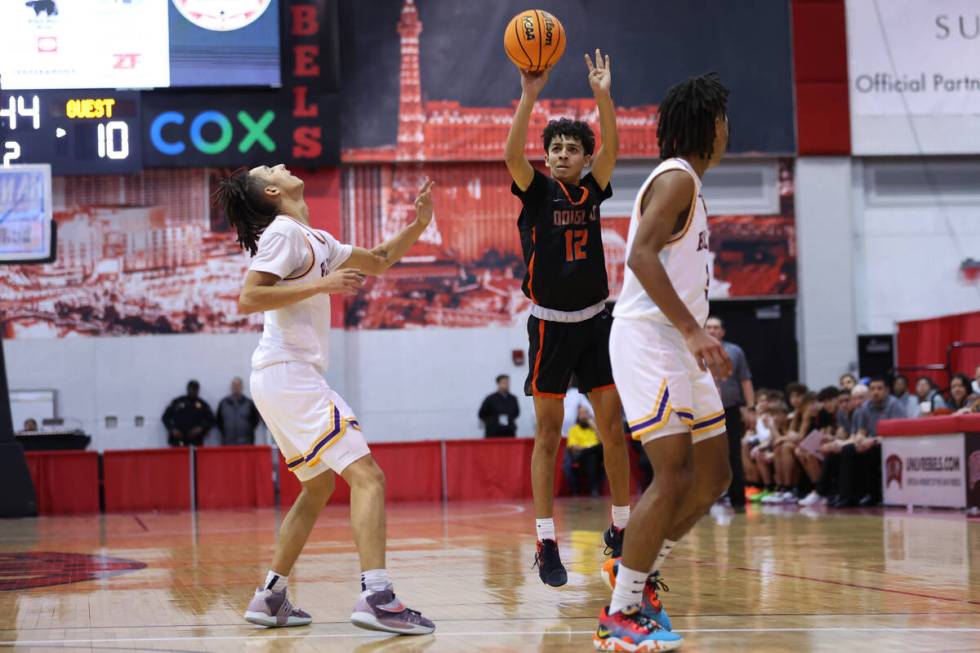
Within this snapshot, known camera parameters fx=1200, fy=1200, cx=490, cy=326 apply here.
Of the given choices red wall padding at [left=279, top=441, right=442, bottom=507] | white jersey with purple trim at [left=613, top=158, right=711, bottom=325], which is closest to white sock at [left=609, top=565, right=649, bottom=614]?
white jersey with purple trim at [left=613, top=158, right=711, bottom=325]

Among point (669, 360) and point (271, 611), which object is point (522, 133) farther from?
point (271, 611)

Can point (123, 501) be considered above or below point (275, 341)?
below

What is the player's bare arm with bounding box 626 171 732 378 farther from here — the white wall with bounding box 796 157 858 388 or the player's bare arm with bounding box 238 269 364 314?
the white wall with bounding box 796 157 858 388

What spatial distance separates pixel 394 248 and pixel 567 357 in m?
1.06

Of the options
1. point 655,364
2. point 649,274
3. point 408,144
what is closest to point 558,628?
point 655,364

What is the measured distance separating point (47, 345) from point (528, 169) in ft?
55.6

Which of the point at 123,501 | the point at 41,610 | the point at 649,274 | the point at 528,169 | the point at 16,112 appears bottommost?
the point at 123,501

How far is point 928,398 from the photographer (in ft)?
46.4

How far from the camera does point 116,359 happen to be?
819 inches

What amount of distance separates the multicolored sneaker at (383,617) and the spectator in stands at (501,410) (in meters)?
15.7

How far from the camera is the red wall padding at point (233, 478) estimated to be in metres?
17.4

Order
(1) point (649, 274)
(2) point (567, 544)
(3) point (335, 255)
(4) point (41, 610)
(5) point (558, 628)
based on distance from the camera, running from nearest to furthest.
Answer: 1. (1) point (649, 274)
2. (5) point (558, 628)
3. (3) point (335, 255)
4. (4) point (41, 610)
5. (2) point (567, 544)

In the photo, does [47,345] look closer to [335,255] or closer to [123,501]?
[123,501]

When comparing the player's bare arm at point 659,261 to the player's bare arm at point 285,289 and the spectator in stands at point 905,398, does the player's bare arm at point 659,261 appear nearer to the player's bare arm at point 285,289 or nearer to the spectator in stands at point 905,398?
the player's bare arm at point 285,289
